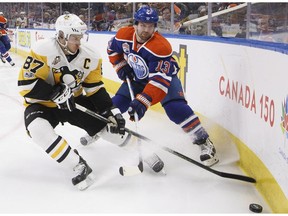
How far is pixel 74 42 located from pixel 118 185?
84cm

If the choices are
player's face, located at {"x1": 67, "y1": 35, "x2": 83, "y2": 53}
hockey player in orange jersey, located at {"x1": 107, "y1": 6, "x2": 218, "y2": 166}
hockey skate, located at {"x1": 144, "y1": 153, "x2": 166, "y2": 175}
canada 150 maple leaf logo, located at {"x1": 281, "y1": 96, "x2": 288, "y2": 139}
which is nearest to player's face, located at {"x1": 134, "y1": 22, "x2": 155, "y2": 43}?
hockey player in orange jersey, located at {"x1": 107, "y1": 6, "x2": 218, "y2": 166}

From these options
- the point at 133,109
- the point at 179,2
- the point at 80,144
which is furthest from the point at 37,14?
the point at 133,109

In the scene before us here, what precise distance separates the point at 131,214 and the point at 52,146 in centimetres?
62

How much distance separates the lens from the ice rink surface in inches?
74.6

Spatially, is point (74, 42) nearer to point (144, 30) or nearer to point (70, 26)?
point (70, 26)

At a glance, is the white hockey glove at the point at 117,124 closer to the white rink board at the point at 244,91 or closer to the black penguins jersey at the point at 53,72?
the black penguins jersey at the point at 53,72

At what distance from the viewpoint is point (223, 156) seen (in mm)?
2561

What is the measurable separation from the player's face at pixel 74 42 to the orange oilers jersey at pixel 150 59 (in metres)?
0.47

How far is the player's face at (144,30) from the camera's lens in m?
2.36

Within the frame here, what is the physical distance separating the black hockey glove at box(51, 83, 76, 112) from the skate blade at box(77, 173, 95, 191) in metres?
0.40

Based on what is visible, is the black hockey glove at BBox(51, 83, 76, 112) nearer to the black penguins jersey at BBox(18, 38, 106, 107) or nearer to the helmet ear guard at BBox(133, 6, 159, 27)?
the black penguins jersey at BBox(18, 38, 106, 107)

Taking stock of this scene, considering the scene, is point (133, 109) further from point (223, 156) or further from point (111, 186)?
point (223, 156)

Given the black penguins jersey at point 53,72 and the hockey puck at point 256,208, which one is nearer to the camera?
the hockey puck at point 256,208

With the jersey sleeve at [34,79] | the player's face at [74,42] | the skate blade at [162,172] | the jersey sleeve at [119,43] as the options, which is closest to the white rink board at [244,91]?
the skate blade at [162,172]
